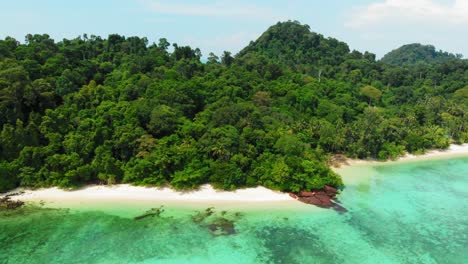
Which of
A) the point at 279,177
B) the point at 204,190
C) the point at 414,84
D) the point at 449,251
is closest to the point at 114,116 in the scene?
the point at 204,190

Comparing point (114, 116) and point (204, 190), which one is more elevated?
point (114, 116)

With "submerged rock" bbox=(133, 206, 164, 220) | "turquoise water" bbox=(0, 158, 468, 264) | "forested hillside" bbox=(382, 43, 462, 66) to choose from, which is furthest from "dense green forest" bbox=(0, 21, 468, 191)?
"forested hillside" bbox=(382, 43, 462, 66)

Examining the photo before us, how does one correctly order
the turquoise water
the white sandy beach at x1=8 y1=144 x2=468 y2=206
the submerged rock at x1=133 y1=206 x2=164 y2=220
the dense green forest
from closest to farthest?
the turquoise water
the submerged rock at x1=133 y1=206 x2=164 y2=220
the white sandy beach at x1=8 y1=144 x2=468 y2=206
the dense green forest

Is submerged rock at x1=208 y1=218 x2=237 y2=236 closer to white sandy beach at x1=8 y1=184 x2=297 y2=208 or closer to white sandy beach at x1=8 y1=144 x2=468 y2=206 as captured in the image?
white sandy beach at x1=8 y1=144 x2=468 y2=206

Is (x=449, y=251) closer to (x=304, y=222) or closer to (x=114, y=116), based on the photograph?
(x=304, y=222)

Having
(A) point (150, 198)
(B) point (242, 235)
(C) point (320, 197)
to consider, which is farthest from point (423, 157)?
(A) point (150, 198)
